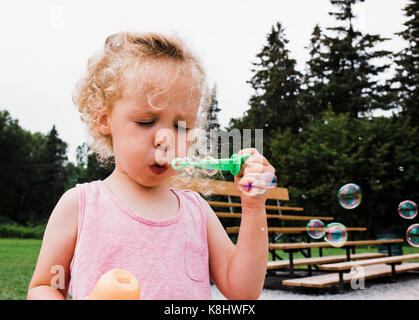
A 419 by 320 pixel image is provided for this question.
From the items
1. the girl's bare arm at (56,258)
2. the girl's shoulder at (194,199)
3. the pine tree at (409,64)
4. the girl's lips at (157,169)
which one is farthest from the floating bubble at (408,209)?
the pine tree at (409,64)

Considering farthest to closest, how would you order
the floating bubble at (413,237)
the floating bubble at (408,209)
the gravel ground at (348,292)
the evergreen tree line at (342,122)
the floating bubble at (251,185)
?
the evergreen tree line at (342,122) < the gravel ground at (348,292) < the floating bubble at (408,209) < the floating bubble at (413,237) < the floating bubble at (251,185)

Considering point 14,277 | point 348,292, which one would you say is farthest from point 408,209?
point 14,277

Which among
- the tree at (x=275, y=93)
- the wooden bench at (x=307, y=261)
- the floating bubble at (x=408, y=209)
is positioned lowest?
the wooden bench at (x=307, y=261)

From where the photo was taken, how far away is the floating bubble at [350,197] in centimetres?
282

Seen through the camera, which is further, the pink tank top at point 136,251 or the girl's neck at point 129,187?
the girl's neck at point 129,187

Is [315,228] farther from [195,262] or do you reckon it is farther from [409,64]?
[409,64]

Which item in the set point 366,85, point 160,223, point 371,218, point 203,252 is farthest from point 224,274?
point 366,85

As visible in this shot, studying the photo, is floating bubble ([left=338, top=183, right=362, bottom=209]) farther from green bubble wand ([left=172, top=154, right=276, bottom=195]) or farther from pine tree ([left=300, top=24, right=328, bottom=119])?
pine tree ([left=300, top=24, right=328, bottom=119])

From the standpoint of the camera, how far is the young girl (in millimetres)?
927

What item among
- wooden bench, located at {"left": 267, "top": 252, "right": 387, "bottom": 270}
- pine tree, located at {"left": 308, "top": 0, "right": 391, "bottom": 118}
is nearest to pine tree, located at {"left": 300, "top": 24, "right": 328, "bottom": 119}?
pine tree, located at {"left": 308, "top": 0, "right": 391, "bottom": 118}

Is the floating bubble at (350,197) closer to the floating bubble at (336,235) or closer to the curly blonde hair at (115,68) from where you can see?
the floating bubble at (336,235)

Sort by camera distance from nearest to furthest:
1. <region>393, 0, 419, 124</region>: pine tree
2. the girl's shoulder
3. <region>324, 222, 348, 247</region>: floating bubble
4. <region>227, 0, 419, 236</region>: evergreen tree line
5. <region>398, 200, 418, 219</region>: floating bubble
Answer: the girl's shoulder → <region>324, 222, 348, 247</region>: floating bubble → <region>398, 200, 418, 219</region>: floating bubble → <region>227, 0, 419, 236</region>: evergreen tree line → <region>393, 0, 419, 124</region>: pine tree

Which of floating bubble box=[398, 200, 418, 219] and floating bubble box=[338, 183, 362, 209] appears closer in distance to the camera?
floating bubble box=[338, 183, 362, 209]

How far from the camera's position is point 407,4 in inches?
691
